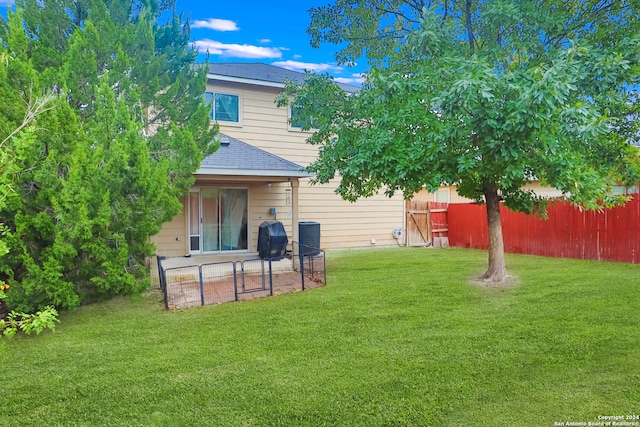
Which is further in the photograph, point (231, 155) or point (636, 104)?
point (231, 155)

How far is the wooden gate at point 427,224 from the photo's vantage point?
15.1 meters

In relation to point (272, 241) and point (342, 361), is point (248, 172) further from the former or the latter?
point (342, 361)

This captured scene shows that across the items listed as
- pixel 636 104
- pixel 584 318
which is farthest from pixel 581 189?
pixel 636 104

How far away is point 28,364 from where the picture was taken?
14.8 ft

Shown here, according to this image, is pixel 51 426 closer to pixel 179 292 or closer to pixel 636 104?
pixel 179 292

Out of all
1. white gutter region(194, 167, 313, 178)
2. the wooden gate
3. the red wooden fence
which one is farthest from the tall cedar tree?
the wooden gate

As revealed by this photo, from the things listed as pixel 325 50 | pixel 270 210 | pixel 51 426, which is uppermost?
pixel 325 50

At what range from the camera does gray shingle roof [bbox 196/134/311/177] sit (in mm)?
9648

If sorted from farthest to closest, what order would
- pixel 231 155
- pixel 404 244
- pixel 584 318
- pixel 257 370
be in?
pixel 404 244, pixel 231 155, pixel 584 318, pixel 257 370

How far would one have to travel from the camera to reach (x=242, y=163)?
1017 centimetres

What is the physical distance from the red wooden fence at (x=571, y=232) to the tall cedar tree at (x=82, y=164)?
29.2ft

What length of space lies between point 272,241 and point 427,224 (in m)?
6.85

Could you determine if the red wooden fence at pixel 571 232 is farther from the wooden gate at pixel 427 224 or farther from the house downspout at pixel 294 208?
the house downspout at pixel 294 208

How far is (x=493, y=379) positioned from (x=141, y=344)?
3.96m
